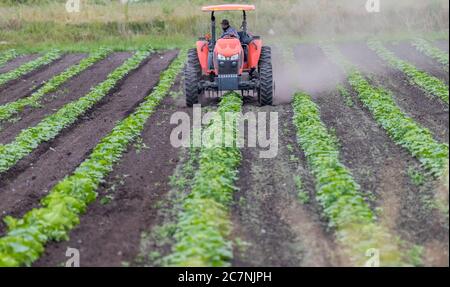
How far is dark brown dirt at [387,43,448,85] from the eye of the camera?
22266mm

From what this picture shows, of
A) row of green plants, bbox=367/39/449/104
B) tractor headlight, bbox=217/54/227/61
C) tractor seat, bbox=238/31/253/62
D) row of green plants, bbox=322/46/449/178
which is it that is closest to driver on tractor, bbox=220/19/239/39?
tractor seat, bbox=238/31/253/62

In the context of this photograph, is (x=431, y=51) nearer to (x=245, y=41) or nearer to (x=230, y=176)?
(x=245, y=41)

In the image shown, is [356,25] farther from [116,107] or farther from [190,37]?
[116,107]

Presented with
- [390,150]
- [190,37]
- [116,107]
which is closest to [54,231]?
[390,150]

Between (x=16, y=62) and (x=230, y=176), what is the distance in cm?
1935

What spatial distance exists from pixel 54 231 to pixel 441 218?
17.7 feet

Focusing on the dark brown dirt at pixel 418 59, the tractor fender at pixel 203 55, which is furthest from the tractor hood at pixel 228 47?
the dark brown dirt at pixel 418 59

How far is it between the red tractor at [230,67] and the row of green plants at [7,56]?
12787 millimetres

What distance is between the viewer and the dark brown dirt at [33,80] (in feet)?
73.3

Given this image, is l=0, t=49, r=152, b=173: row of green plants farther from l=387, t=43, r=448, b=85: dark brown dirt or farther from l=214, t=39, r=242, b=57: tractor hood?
l=387, t=43, r=448, b=85: dark brown dirt

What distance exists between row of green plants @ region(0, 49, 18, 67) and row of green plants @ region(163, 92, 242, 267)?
17.5 metres

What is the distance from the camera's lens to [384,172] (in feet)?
40.7

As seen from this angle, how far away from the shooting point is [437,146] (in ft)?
43.2

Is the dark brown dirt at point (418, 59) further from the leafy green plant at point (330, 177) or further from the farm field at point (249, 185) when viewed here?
the leafy green plant at point (330, 177)
